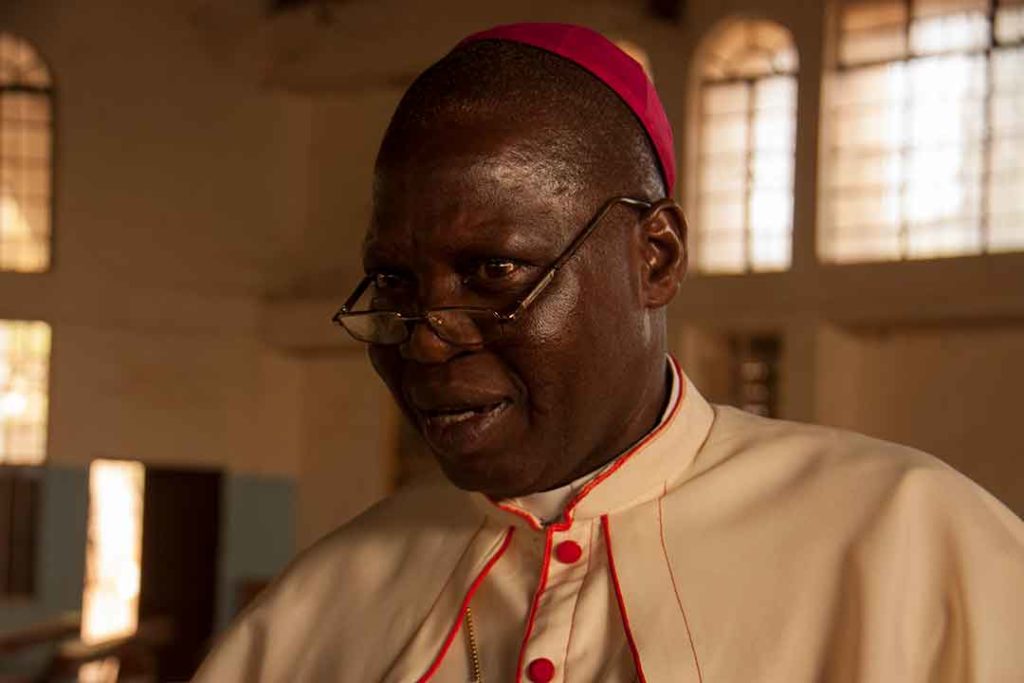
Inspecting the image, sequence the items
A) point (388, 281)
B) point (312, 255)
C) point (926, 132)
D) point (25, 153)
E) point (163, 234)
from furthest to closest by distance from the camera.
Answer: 1. point (312, 255)
2. point (163, 234)
3. point (25, 153)
4. point (926, 132)
5. point (388, 281)

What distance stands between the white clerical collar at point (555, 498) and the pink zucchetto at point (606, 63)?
1.08 ft

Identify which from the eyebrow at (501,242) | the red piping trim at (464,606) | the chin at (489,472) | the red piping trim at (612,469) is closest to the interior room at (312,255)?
the red piping trim at (464,606)

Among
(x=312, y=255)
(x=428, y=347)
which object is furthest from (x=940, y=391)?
(x=428, y=347)

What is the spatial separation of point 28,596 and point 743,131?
769 cm

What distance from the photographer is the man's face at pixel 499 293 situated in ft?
6.88

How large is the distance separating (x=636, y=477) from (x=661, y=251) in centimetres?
32

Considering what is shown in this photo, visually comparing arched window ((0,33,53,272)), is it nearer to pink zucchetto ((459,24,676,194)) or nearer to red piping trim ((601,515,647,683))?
pink zucchetto ((459,24,676,194))

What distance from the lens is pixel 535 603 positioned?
2.25m

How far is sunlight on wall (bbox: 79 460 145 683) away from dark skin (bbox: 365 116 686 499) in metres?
13.9

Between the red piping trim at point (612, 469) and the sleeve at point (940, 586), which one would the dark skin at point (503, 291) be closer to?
the red piping trim at point (612, 469)

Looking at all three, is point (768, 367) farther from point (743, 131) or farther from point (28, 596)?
point (28, 596)

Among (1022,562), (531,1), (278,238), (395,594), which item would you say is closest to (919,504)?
(1022,562)

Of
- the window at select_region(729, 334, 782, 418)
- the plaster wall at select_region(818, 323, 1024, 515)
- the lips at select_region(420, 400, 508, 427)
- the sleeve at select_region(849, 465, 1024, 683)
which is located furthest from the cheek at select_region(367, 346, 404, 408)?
the window at select_region(729, 334, 782, 418)

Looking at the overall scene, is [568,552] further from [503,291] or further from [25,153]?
[25,153]
